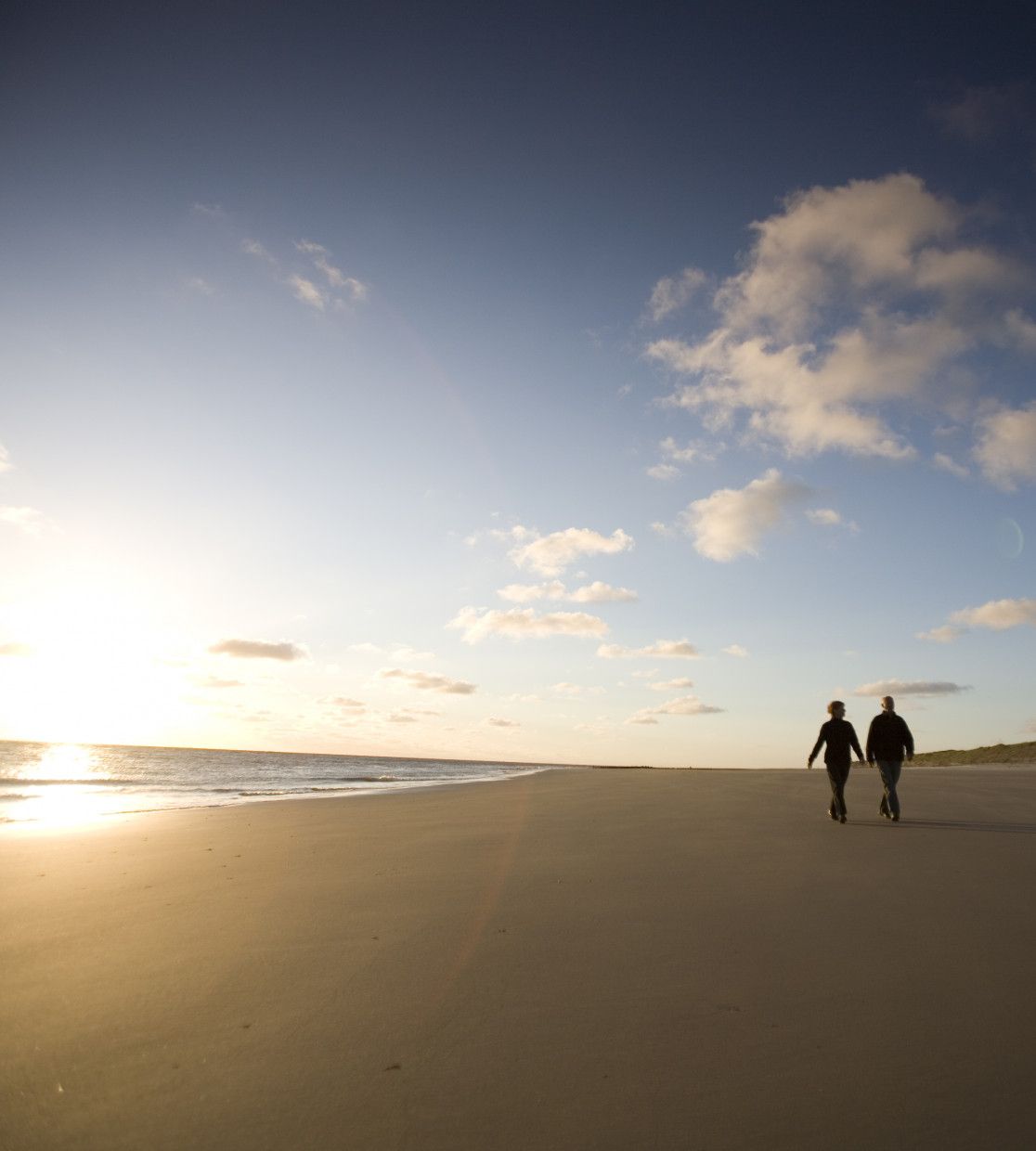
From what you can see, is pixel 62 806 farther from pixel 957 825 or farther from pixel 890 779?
pixel 957 825

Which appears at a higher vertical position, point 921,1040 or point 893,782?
point 893,782

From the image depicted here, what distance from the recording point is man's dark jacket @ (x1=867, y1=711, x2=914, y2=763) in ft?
36.5

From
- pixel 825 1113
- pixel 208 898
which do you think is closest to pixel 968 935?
pixel 825 1113

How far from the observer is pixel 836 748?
1142cm

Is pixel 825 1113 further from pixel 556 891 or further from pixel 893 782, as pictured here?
pixel 893 782

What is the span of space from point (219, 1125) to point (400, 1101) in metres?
0.64

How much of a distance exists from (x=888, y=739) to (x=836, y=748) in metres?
0.78

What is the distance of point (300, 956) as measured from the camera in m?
4.28

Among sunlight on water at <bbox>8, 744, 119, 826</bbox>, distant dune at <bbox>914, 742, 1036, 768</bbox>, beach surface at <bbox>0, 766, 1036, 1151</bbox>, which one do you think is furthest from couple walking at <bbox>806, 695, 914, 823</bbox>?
distant dune at <bbox>914, 742, 1036, 768</bbox>

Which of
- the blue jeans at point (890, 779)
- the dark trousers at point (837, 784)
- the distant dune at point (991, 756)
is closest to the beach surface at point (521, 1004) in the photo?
the dark trousers at point (837, 784)

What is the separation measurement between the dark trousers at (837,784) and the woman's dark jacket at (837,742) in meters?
0.03

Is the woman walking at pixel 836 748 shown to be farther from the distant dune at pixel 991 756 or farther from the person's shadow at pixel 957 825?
the distant dune at pixel 991 756

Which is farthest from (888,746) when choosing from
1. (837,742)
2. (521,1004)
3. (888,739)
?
(521,1004)

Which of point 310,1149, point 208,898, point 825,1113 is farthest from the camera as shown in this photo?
point 208,898
